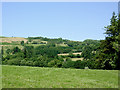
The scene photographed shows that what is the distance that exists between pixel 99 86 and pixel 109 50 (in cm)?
2908

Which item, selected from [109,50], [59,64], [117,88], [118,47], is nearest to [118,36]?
[118,47]

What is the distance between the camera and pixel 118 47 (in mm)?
37031

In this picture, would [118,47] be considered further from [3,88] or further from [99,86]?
[3,88]

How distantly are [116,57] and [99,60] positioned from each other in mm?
5902

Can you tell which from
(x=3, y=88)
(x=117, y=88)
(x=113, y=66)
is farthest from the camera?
(x=113, y=66)

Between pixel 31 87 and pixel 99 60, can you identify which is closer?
pixel 31 87

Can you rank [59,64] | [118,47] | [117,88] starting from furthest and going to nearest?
[59,64] → [118,47] → [117,88]

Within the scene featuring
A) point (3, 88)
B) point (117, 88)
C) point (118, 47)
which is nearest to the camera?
point (3, 88)

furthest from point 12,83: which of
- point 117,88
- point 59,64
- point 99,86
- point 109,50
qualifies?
point 59,64

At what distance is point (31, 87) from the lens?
1332 centimetres

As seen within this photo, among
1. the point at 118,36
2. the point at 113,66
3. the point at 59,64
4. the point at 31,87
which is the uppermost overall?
the point at 118,36

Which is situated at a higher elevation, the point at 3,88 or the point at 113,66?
the point at 3,88

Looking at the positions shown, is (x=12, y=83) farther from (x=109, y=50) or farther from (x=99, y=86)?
(x=109, y=50)

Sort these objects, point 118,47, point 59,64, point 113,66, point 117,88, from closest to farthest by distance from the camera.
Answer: point 117,88, point 118,47, point 113,66, point 59,64
